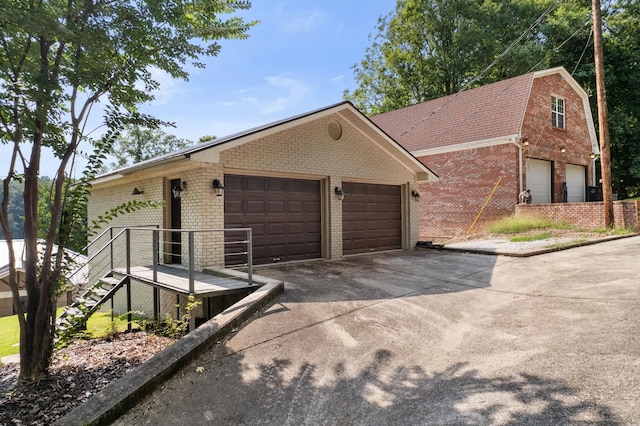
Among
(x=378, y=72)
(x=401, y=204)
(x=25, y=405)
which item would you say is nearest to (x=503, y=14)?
(x=378, y=72)

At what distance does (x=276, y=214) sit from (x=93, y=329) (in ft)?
15.9

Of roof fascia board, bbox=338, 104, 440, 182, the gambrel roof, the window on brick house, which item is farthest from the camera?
the window on brick house

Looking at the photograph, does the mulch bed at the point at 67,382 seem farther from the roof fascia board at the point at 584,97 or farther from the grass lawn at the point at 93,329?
the roof fascia board at the point at 584,97

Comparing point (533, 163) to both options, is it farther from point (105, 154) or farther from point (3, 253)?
point (3, 253)

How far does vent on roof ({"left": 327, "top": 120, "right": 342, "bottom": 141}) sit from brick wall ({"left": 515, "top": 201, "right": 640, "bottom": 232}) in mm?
8646

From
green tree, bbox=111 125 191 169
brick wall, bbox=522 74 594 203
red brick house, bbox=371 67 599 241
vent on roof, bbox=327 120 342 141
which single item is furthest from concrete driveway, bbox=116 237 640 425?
green tree, bbox=111 125 191 169

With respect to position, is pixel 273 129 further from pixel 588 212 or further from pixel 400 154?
pixel 588 212

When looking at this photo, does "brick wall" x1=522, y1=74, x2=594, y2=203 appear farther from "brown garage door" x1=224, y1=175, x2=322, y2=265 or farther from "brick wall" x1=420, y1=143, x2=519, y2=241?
"brown garage door" x1=224, y1=175, x2=322, y2=265

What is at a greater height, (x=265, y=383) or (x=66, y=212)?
(x=66, y=212)

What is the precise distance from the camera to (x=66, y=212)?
428cm

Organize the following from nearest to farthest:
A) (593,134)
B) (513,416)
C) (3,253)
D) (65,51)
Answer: (513,416), (65,51), (593,134), (3,253)

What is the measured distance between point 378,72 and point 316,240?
88.9 feet

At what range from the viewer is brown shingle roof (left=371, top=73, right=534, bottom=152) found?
15.4 metres

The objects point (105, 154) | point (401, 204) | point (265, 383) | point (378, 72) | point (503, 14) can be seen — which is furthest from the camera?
point (378, 72)
